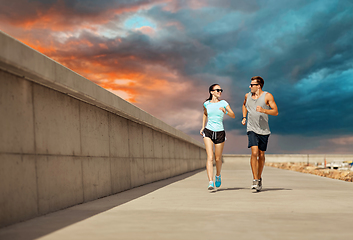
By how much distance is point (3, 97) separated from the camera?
4.44 m

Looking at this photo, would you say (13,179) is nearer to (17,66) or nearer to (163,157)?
(17,66)

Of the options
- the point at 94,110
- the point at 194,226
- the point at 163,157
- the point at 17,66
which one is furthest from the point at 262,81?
the point at 163,157

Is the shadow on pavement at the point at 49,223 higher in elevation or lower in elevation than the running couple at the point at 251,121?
lower

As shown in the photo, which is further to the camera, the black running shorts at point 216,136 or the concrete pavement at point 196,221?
the black running shorts at point 216,136

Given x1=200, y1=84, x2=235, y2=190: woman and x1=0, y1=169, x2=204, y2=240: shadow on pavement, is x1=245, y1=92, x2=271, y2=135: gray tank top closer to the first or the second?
x1=200, y1=84, x2=235, y2=190: woman

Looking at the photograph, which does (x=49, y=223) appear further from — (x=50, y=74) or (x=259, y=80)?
(x=259, y=80)

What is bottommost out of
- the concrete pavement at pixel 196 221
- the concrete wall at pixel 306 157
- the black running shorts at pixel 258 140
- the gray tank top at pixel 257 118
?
the concrete wall at pixel 306 157

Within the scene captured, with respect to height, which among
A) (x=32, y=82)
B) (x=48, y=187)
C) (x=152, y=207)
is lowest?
(x=152, y=207)

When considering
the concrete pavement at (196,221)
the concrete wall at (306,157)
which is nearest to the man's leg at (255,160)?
the concrete pavement at (196,221)

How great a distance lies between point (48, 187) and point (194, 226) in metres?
2.14

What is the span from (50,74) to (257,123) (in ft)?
14.9

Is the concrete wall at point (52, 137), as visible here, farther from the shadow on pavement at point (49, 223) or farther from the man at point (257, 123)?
the man at point (257, 123)

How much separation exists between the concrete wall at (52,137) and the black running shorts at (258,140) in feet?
8.81

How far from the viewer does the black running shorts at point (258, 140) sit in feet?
27.1
